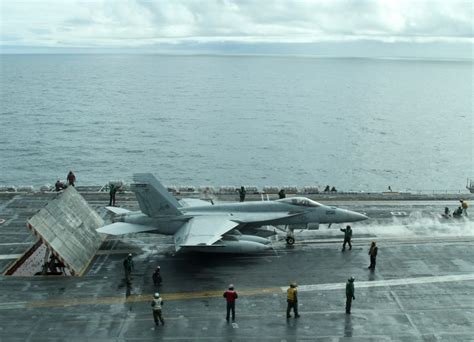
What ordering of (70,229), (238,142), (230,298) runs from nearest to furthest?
1. (230,298)
2. (70,229)
3. (238,142)

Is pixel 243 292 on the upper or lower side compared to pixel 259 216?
lower

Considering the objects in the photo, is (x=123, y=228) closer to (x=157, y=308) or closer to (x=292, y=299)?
(x=157, y=308)

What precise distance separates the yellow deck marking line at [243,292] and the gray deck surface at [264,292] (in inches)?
1.8

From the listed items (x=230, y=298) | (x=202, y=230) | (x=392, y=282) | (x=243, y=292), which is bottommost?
(x=243, y=292)

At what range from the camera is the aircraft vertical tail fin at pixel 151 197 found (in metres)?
30.6

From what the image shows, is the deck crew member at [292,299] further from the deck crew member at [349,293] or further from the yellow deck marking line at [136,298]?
the yellow deck marking line at [136,298]

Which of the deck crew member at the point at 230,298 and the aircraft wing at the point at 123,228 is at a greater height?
the aircraft wing at the point at 123,228

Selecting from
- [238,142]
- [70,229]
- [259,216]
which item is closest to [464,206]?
[259,216]

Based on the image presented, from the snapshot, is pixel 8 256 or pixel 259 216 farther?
pixel 259 216

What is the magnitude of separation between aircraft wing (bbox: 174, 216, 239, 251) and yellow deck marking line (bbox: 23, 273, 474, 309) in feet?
10.6

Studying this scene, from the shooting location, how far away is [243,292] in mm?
24922

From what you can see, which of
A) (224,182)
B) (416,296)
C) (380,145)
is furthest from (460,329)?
(380,145)

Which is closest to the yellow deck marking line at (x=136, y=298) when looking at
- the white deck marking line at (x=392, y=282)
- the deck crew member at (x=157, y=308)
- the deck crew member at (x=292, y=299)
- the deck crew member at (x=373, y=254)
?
the white deck marking line at (x=392, y=282)

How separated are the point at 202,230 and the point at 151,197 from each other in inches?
150
